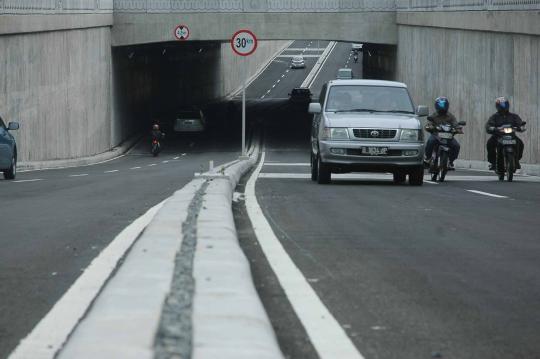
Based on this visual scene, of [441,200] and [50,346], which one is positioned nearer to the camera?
[50,346]

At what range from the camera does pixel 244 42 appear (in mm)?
32125

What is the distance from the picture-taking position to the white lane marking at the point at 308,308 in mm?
5594

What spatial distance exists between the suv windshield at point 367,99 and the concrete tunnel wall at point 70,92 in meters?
7.57

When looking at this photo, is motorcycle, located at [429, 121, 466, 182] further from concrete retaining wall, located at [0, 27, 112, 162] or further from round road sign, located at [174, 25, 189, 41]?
round road sign, located at [174, 25, 189, 41]

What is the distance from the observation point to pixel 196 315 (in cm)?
538

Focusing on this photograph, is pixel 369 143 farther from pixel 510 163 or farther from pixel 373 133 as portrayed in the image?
pixel 510 163

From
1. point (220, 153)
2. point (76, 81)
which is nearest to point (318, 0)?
point (220, 153)

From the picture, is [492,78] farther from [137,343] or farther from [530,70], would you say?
[137,343]

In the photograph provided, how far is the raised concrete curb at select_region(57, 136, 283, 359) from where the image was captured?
15.1 feet

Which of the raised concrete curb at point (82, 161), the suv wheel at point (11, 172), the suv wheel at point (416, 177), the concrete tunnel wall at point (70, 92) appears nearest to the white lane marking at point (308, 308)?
the suv wheel at point (416, 177)

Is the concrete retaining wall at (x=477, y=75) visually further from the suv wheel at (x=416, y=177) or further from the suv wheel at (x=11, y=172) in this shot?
the suv wheel at (x=11, y=172)

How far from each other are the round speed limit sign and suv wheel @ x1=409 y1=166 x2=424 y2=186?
34.8 ft

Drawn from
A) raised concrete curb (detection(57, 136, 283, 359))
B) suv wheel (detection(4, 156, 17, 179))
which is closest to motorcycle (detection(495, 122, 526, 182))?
suv wheel (detection(4, 156, 17, 179))

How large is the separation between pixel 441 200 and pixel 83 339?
12032mm
